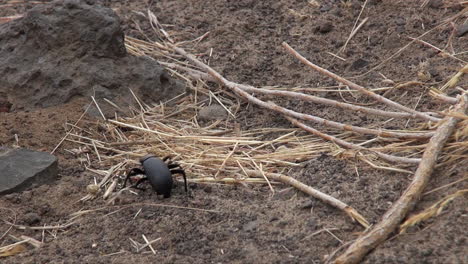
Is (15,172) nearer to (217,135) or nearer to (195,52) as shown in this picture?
(217,135)

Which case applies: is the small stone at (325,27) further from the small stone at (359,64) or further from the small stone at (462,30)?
the small stone at (462,30)

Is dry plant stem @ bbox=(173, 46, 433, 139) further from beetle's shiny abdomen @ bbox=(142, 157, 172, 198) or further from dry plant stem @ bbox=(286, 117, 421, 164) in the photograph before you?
beetle's shiny abdomen @ bbox=(142, 157, 172, 198)

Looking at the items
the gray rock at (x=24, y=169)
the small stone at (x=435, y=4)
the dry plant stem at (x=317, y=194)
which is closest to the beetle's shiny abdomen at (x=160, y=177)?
the dry plant stem at (x=317, y=194)

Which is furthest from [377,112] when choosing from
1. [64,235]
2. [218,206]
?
[64,235]

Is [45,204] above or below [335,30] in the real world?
below

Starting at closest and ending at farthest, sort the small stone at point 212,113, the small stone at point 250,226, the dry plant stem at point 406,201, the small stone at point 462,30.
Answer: the dry plant stem at point 406,201 < the small stone at point 250,226 < the small stone at point 212,113 < the small stone at point 462,30

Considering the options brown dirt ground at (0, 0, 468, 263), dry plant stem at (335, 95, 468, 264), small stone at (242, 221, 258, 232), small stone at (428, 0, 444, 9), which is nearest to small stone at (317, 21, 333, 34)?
brown dirt ground at (0, 0, 468, 263)
